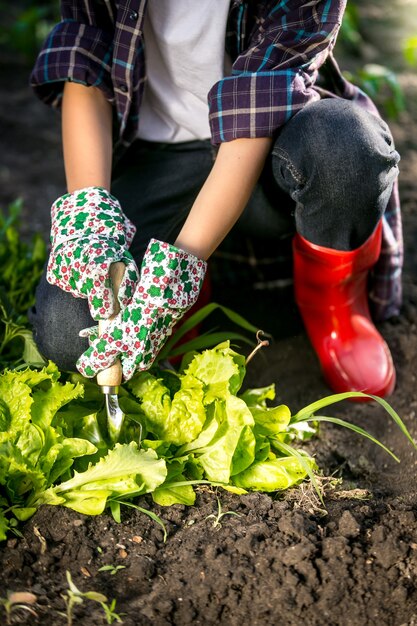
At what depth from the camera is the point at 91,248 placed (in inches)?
62.4

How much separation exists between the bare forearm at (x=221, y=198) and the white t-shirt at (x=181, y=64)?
1.06 feet

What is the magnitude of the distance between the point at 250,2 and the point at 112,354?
35.9 inches

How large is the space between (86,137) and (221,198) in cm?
43

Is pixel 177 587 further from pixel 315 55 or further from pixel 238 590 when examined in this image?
pixel 315 55

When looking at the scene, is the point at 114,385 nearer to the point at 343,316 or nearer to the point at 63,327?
the point at 63,327

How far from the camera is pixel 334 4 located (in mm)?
1712

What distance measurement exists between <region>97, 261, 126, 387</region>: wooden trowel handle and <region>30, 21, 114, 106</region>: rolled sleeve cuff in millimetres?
599

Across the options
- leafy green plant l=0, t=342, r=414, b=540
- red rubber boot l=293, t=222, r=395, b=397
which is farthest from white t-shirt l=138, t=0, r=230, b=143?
leafy green plant l=0, t=342, r=414, b=540

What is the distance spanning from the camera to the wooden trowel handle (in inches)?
61.9

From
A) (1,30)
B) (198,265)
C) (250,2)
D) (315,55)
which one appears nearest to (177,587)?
(198,265)

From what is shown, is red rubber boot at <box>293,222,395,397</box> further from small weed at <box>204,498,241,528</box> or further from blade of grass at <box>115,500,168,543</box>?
blade of grass at <box>115,500,168,543</box>

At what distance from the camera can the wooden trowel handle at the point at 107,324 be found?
1.57 metres

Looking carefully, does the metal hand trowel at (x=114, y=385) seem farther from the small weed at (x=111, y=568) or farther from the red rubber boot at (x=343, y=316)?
the red rubber boot at (x=343, y=316)

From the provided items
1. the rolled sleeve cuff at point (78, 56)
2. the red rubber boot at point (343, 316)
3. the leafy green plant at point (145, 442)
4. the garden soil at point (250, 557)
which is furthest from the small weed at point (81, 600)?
the rolled sleeve cuff at point (78, 56)
